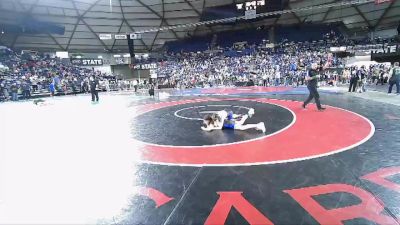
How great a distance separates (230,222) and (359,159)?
2862mm

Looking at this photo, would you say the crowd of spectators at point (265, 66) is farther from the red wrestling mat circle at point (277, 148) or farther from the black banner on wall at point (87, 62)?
the red wrestling mat circle at point (277, 148)

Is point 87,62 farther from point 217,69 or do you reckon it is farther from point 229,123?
point 229,123

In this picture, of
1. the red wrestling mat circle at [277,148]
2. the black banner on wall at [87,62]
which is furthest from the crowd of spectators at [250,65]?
the red wrestling mat circle at [277,148]

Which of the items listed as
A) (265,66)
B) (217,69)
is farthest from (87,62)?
(265,66)

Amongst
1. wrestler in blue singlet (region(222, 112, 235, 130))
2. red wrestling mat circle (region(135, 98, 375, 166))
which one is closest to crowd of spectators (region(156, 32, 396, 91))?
red wrestling mat circle (region(135, 98, 375, 166))

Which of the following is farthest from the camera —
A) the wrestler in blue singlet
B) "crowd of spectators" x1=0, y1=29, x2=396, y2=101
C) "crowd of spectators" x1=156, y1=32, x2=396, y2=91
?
"crowd of spectators" x1=156, y1=32, x2=396, y2=91

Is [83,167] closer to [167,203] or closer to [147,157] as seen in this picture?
[147,157]

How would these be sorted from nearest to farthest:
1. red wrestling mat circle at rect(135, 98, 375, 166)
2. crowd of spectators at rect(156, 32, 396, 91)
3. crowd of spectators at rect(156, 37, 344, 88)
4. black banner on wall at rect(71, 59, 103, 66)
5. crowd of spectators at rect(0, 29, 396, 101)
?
red wrestling mat circle at rect(135, 98, 375, 166) < crowd of spectators at rect(0, 29, 396, 101) < crowd of spectators at rect(156, 32, 396, 91) < crowd of spectators at rect(156, 37, 344, 88) < black banner on wall at rect(71, 59, 103, 66)

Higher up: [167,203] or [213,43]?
[213,43]

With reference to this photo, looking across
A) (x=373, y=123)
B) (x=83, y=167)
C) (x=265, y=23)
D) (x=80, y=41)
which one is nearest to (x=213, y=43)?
(x=265, y=23)

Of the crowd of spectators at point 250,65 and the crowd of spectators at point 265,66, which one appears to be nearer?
the crowd of spectators at point 265,66

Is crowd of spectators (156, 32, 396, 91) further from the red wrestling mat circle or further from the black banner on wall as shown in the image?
the red wrestling mat circle

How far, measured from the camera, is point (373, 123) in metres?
7.09

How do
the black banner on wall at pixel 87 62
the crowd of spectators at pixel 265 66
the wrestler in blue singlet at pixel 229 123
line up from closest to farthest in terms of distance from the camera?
the wrestler in blue singlet at pixel 229 123 → the crowd of spectators at pixel 265 66 → the black banner on wall at pixel 87 62
